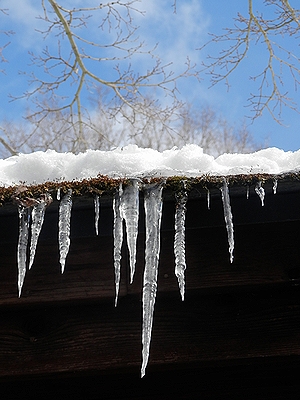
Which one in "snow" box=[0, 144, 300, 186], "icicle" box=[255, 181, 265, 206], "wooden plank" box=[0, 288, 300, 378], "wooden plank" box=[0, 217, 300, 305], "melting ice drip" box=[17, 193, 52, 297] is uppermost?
"snow" box=[0, 144, 300, 186]

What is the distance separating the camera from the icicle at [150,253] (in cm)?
134

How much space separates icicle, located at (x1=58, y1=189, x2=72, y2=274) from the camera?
135 centimetres

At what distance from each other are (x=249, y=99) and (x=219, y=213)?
6423 millimetres

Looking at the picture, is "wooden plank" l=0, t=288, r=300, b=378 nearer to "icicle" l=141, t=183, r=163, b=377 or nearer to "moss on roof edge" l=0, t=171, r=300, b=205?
"icicle" l=141, t=183, r=163, b=377

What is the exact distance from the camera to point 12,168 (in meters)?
1.58

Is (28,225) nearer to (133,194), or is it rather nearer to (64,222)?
(64,222)

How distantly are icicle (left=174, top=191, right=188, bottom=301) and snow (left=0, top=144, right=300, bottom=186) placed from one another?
0.09 meters

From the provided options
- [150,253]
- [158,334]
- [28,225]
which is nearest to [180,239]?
[150,253]

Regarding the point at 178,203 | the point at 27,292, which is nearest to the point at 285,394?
the point at 178,203

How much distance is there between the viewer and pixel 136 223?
1.41 metres

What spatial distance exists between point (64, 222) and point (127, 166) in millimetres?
280

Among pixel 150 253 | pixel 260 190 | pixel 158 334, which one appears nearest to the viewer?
pixel 260 190

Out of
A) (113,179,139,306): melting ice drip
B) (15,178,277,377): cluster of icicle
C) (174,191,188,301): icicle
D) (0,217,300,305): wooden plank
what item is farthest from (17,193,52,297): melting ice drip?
(174,191,188,301): icicle

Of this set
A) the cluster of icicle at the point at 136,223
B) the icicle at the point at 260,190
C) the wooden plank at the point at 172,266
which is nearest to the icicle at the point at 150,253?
the cluster of icicle at the point at 136,223
